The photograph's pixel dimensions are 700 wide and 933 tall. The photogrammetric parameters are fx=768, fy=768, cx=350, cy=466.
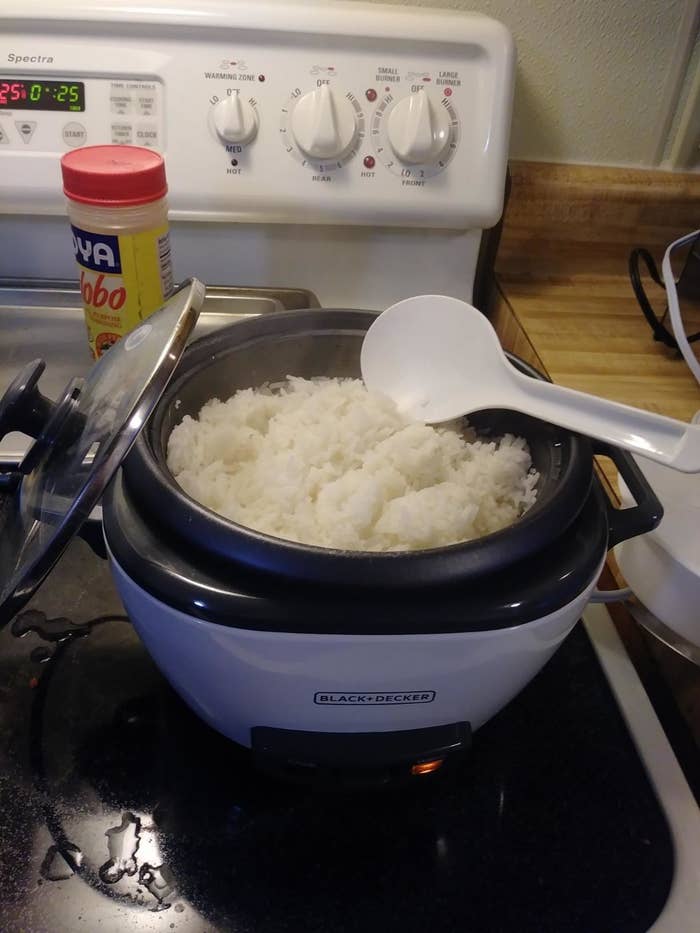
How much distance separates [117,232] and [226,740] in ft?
1.48

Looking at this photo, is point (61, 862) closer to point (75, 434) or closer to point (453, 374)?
point (75, 434)

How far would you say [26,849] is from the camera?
1.58ft

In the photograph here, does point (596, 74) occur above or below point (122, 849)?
above

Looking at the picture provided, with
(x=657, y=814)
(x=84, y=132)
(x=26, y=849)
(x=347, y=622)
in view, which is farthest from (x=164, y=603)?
(x=84, y=132)

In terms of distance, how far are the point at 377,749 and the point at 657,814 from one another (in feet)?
0.69

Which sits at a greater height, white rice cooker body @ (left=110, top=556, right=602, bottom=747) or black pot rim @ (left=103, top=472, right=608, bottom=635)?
black pot rim @ (left=103, top=472, right=608, bottom=635)

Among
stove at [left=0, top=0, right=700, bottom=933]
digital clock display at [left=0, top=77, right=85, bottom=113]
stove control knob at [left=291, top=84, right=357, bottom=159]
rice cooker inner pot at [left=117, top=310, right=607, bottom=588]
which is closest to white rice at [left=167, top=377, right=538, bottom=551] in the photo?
rice cooker inner pot at [left=117, top=310, right=607, bottom=588]


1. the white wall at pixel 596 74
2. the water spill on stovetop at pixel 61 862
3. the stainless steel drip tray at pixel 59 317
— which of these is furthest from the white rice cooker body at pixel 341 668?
the white wall at pixel 596 74

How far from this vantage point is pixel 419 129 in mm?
793

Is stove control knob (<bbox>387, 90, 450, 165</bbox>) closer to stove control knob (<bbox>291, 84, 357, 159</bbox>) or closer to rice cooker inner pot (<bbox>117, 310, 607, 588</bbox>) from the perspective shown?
stove control knob (<bbox>291, 84, 357, 159</bbox>)

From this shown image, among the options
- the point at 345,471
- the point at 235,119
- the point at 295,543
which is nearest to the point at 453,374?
the point at 345,471

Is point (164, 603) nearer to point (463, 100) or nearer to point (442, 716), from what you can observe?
point (442, 716)

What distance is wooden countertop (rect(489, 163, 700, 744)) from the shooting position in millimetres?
881

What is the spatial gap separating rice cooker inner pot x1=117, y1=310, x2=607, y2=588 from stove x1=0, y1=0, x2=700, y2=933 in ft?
0.63
